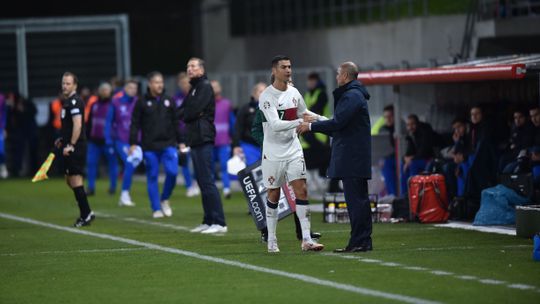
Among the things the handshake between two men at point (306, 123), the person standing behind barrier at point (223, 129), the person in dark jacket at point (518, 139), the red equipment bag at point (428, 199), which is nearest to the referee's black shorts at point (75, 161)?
the red equipment bag at point (428, 199)

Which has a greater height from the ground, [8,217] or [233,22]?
[233,22]

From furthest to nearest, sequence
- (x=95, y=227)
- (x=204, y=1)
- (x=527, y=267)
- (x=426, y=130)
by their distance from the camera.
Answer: (x=204, y=1)
(x=426, y=130)
(x=95, y=227)
(x=527, y=267)

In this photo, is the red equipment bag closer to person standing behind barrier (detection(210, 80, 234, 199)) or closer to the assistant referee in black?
the assistant referee in black

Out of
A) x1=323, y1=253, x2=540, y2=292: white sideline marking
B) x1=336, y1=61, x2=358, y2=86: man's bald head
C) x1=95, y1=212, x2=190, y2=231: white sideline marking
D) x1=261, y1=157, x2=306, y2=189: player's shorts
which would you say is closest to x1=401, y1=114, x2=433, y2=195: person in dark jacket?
x1=95, y1=212, x2=190, y2=231: white sideline marking

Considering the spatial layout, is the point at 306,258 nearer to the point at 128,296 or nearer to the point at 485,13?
the point at 128,296

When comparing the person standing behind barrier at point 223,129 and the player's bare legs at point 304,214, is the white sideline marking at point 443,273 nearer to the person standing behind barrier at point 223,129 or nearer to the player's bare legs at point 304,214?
the player's bare legs at point 304,214

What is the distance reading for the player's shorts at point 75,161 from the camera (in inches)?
725

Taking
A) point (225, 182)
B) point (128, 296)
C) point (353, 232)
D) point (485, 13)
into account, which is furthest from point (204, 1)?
point (128, 296)

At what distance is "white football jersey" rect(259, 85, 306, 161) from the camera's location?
47.9 feet

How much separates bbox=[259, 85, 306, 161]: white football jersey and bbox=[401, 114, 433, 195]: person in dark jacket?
18.5 feet

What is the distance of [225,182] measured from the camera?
24781 mm

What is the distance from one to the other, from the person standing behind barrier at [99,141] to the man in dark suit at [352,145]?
1254cm

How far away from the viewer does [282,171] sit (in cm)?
1469

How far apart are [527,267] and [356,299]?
247cm
